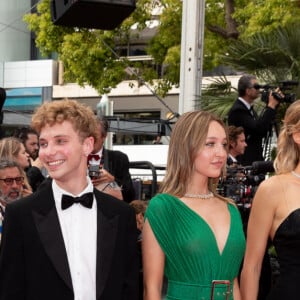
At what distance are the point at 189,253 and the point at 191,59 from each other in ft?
16.4

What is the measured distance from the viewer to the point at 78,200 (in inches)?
130

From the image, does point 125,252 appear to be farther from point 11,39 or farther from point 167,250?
point 11,39

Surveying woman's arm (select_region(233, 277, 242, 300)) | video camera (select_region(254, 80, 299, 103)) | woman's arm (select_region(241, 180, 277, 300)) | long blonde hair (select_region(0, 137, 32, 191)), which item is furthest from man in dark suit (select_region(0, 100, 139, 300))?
video camera (select_region(254, 80, 299, 103))

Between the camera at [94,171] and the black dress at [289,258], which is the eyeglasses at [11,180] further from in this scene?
the black dress at [289,258]

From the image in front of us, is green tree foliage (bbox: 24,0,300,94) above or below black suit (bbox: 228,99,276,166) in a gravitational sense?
above

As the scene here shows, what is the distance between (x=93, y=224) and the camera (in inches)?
132

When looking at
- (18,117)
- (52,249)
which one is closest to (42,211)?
(52,249)

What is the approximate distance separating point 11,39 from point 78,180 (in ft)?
102

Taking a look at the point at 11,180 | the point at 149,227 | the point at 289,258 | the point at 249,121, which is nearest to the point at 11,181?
the point at 11,180

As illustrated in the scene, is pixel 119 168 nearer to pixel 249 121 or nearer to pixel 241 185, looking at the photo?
pixel 249 121

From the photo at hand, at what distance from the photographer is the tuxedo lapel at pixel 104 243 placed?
10.7 ft

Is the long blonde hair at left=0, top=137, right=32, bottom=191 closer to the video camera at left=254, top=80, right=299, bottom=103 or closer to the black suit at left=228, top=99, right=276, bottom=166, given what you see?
the black suit at left=228, top=99, right=276, bottom=166

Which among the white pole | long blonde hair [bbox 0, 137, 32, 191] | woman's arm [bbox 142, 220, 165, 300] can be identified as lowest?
woman's arm [bbox 142, 220, 165, 300]

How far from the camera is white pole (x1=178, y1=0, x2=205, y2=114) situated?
820 cm
